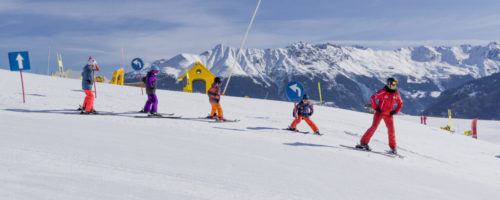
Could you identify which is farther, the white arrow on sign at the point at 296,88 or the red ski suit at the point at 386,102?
the white arrow on sign at the point at 296,88

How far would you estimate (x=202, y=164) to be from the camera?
5309 mm

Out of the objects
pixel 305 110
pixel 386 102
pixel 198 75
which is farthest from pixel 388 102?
pixel 198 75

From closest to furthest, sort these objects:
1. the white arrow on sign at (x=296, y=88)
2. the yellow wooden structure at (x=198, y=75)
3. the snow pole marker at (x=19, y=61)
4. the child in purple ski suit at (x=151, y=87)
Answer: the white arrow on sign at (x=296, y=88) < the child in purple ski suit at (x=151, y=87) < the snow pole marker at (x=19, y=61) < the yellow wooden structure at (x=198, y=75)

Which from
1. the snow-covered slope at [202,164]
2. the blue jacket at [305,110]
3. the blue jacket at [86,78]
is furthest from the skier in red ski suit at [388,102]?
the blue jacket at [86,78]

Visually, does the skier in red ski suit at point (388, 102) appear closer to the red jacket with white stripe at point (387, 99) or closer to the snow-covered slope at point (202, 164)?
the red jacket with white stripe at point (387, 99)

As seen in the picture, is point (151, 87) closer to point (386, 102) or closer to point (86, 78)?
point (86, 78)

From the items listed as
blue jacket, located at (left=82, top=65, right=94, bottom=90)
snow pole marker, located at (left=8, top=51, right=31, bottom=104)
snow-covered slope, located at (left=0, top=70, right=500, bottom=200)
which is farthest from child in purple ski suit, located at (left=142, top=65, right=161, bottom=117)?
snow pole marker, located at (left=8, top=51, right=31, bottom=104)

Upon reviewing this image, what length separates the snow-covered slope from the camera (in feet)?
12.6

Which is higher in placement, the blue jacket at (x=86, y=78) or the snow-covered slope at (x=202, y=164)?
the blue jacket at (x=86, y=78)

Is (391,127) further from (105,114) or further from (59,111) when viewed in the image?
(59,111)

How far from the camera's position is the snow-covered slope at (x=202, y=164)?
12.6ft

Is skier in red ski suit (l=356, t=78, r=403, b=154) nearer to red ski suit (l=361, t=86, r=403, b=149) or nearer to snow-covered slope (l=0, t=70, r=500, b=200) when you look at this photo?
red ski suit (l=361, t=86, r=403, b=149)

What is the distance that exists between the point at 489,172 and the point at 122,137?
29.1ft

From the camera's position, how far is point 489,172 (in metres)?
9.02
